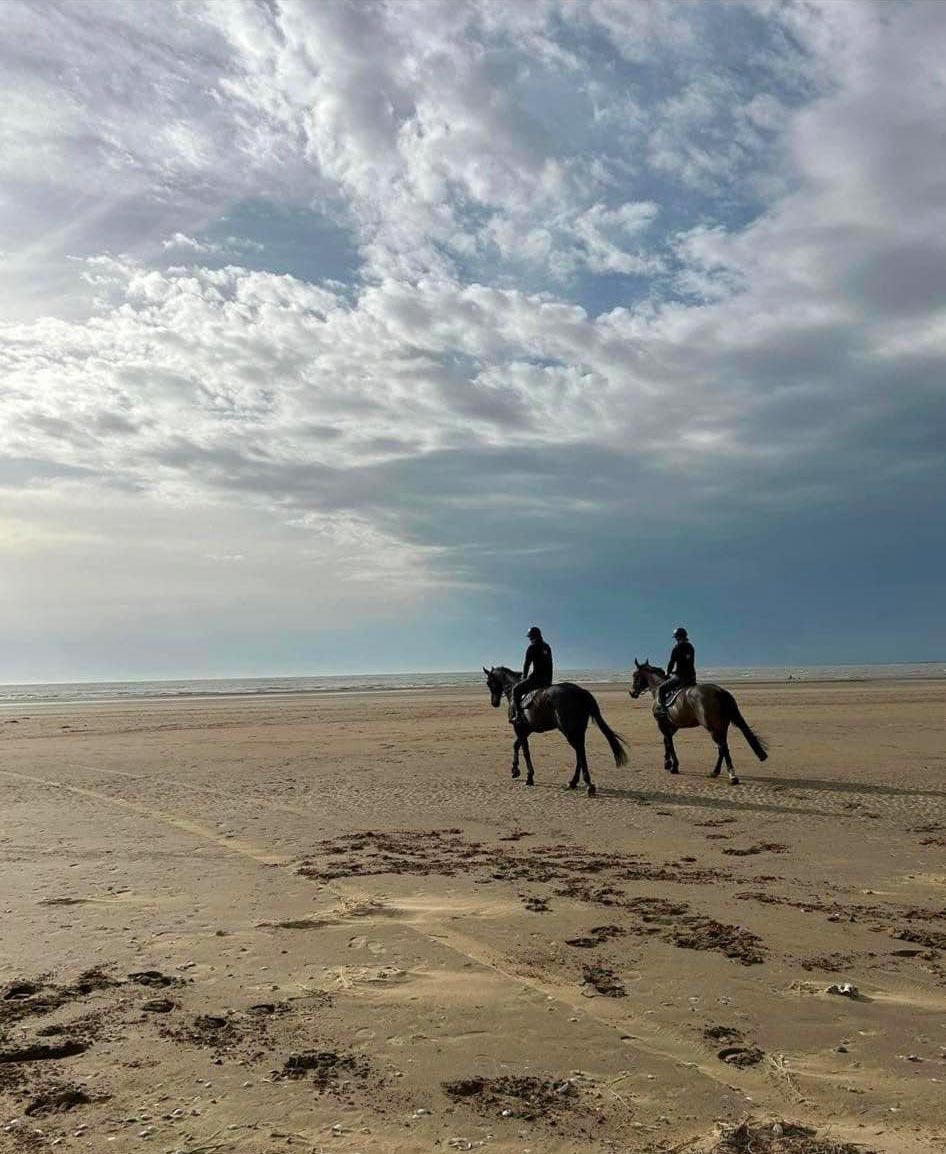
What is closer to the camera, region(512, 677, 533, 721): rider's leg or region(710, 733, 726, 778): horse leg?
region(710, 733, 726, 778): horse leg

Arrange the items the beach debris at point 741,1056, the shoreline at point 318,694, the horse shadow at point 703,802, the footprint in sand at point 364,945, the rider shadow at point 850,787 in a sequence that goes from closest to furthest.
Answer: the beach debris at point 741,1056, the footprint in sand at point 364,945, the horse shadow at point 703,802, the rider shadow at point 850,787, the shoreline at point 318,694

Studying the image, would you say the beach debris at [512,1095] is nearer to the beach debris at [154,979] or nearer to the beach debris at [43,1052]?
the beach debris at [43,1052]

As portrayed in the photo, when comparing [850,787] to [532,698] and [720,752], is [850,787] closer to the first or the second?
[720,752]

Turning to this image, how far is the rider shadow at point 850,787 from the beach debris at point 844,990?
877 cm

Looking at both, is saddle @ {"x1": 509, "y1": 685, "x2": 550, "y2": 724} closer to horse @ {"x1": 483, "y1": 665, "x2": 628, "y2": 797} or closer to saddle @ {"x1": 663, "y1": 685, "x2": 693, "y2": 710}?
horse @ {"x1": 483, "y1": 665, "x2": 628, "y2": 797}

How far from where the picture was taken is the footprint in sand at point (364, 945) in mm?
6055

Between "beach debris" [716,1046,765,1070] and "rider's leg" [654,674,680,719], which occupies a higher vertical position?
"rider's leg" [654,674,680,719]

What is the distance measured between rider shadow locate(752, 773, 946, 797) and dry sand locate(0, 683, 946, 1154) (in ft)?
1.23

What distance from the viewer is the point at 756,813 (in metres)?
11.8

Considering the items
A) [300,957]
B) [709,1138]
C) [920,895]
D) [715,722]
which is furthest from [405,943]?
[715,722]

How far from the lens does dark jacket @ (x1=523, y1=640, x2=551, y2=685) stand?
1568cm

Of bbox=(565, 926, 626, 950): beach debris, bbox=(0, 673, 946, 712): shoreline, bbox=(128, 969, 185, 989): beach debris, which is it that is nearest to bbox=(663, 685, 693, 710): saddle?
bbox=(565, 926, 626, 950): beach debris

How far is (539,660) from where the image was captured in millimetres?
15719

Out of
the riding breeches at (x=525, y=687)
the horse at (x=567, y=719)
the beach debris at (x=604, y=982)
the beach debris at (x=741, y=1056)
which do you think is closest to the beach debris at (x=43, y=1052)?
the beach debris at (x=604, y=982)
